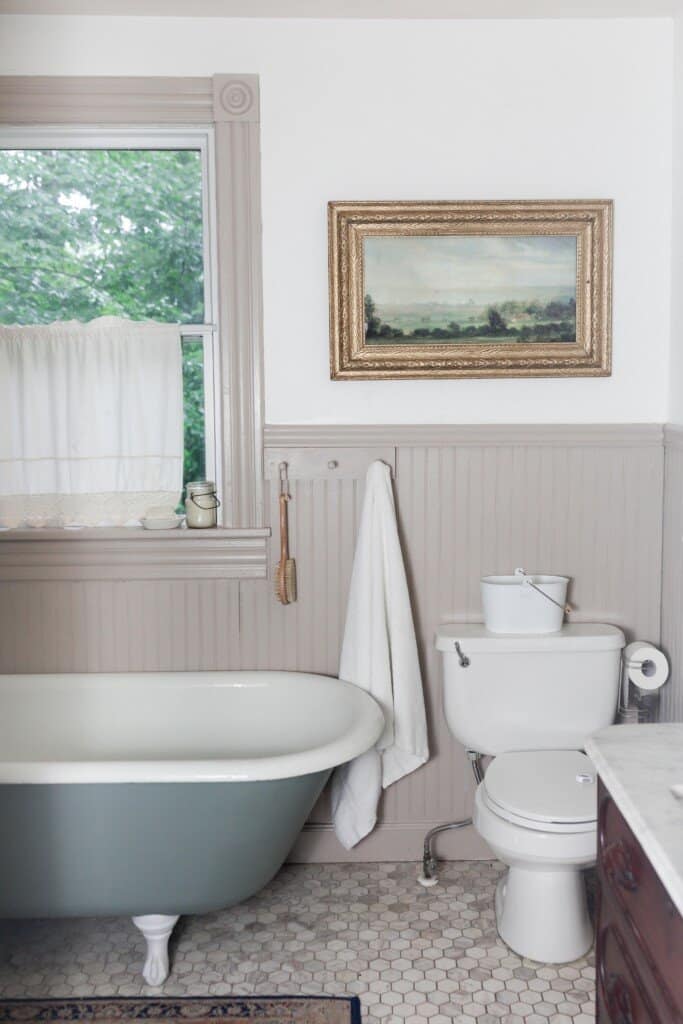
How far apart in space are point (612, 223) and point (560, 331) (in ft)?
1.10

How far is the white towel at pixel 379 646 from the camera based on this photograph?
2.99m

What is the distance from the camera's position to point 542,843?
8.11 ft

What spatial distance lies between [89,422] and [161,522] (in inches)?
14.6

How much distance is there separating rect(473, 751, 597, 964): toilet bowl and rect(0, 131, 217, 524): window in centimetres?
138

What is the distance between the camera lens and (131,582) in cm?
311

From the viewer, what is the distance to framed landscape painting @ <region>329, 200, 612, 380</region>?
9.80ft

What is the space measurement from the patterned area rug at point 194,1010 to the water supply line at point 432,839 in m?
0.62

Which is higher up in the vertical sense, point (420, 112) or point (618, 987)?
point (420, 112)

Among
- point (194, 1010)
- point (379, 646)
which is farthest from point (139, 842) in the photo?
point (379, 646)

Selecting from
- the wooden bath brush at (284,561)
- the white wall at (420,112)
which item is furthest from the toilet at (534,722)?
the white wall at (420,112)

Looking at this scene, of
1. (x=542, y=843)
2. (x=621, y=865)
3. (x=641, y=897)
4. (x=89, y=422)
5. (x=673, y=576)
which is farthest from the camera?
(x=89, y=422)

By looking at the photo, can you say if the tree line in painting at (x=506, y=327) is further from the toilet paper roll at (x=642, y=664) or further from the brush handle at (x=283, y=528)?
the toilet paper roll at (x=642, y=664)

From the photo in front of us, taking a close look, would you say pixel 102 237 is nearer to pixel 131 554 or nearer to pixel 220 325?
pixel 220 325

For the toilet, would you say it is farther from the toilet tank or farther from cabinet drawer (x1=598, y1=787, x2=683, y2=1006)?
cabinet drawer (x1=598, y1=787, x2=683, y2=1006)
